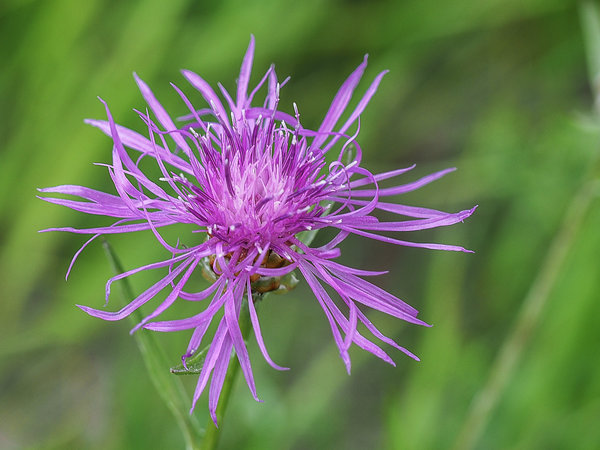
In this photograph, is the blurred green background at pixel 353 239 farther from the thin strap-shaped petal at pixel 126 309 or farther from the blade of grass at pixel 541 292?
the thin strap-shaped petal at pixel 126 309

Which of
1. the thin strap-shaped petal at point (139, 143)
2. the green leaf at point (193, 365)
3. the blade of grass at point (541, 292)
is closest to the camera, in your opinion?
the green leaf at point (193, 365)

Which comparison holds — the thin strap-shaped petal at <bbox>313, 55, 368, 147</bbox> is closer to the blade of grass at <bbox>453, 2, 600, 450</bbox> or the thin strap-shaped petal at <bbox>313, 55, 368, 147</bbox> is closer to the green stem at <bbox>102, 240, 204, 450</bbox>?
the green stem at <bbox>102, 240, 204, 450</bbox>

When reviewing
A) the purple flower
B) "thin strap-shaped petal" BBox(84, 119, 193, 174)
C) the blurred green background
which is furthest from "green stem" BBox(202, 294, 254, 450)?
the blurred green background

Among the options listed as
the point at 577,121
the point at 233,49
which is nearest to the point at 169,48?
the point at 233,49

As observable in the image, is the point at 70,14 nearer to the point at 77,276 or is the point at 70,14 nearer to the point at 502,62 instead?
the point at 77,276

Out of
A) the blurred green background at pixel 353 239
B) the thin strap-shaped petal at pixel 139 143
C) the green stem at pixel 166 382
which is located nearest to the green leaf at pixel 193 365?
the green stem at pixel 166 382

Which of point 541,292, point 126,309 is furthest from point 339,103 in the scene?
point 541,292
